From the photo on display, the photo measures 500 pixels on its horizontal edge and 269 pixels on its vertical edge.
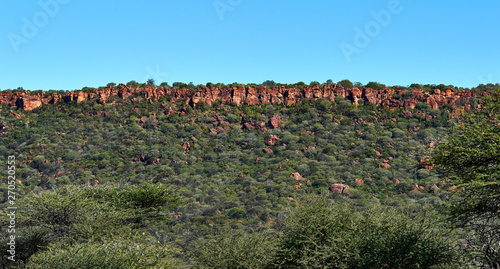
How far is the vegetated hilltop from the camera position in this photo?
190 feet

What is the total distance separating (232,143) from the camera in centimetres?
7912

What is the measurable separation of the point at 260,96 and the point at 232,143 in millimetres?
18080

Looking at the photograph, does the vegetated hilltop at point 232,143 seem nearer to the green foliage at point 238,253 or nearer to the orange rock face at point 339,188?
the orange rock face at point 339,188

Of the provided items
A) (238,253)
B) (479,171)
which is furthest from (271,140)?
(479,171)

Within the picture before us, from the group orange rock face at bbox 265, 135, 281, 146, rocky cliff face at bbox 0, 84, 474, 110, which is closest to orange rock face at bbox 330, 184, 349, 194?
orange rock face at bbox 265, 135, 281, 146

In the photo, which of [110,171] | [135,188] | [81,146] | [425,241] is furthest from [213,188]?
[425,241]

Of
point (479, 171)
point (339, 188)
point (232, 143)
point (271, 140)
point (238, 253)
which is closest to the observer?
point (479, 171)

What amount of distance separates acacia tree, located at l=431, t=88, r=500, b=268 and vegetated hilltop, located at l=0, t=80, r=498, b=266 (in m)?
28.2

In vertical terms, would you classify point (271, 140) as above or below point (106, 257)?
above

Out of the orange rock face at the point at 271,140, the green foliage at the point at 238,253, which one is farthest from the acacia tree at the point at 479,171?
the orange rock face at the point at 271,140

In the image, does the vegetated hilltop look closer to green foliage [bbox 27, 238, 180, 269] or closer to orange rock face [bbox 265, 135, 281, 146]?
orange rock face [bbox 265, 135, 281, 146]

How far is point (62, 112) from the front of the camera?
86.0 metres

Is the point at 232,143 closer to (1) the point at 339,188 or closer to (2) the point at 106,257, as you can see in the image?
(1) the point at 339,188

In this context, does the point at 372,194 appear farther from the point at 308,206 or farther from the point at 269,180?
the point at 308,206
